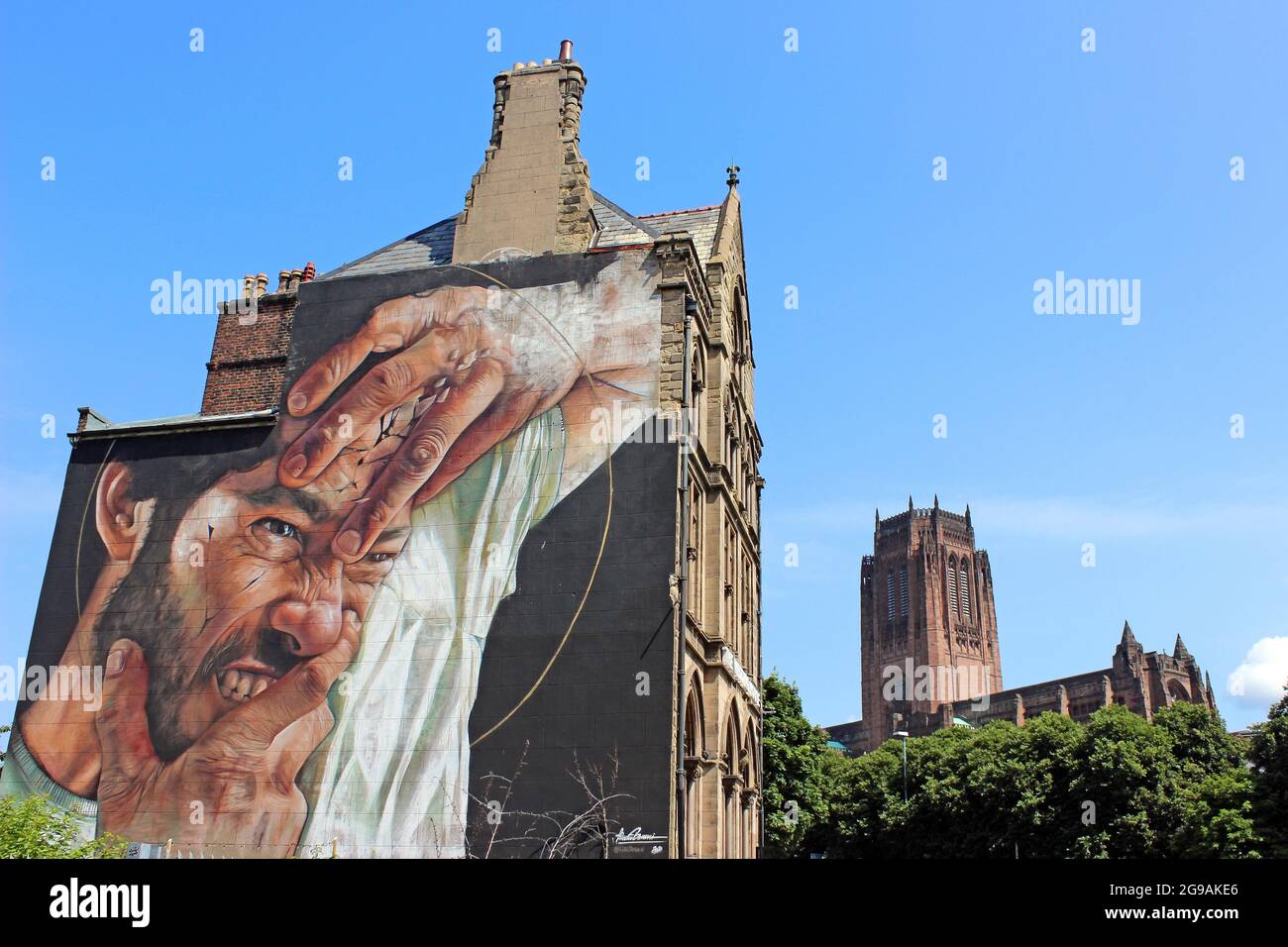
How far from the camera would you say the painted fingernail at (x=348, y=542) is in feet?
108

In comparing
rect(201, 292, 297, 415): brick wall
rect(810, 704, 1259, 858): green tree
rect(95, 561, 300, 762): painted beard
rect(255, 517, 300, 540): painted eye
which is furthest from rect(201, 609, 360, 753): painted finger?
rect(810, 704, 1259, 858): green tree

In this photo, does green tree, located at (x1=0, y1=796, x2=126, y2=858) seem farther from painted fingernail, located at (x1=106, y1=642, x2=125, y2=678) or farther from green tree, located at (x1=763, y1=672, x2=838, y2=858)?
green tree, located at (x1=763, y1=672, x2=838, y2=858)

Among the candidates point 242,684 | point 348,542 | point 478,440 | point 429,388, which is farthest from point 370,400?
point 242,684

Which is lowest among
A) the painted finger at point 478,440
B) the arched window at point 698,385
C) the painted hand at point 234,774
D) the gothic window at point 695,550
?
the painted hand at point 234,774

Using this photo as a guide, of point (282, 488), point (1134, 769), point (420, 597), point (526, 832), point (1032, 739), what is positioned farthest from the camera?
point (1032, 739)

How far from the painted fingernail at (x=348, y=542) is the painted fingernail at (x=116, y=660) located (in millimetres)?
7439

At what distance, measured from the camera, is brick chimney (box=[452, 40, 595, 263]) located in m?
37.2

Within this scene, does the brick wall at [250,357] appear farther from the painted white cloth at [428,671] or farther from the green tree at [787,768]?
the green tree at [787,768]

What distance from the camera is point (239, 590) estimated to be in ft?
110

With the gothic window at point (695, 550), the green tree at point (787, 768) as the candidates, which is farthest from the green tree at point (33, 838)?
the green tree at point (787, 768)

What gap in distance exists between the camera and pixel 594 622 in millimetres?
30500
